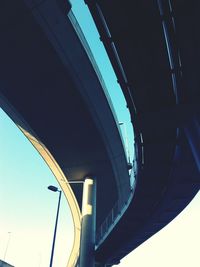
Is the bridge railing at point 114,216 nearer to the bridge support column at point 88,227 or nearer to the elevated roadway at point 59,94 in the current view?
the bridge support column at point 88,227

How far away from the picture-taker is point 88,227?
1959 cm

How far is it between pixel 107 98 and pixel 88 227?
949 cm

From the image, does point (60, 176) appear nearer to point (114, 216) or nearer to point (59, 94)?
point (114, 216)

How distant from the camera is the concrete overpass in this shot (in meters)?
8.18

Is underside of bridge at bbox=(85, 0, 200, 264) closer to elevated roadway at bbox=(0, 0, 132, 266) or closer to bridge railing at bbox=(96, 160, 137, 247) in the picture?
bridge railing at bbox=(96, 160, 137, 247)

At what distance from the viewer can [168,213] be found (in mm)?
20531

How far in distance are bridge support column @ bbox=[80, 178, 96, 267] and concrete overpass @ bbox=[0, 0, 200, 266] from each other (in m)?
1.14

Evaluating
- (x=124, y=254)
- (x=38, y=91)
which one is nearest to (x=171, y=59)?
(x=38, y=91)

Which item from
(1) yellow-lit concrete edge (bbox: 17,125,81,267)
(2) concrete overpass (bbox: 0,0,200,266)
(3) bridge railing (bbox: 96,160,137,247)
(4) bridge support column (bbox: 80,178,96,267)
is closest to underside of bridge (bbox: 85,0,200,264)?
(2) concrete overpass (bbox: 0,0,200,266)

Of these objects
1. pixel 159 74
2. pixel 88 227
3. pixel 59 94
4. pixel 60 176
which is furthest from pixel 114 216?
pixel 159 74

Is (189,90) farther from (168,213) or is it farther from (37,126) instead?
(168,213)

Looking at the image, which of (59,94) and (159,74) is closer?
(159,74)

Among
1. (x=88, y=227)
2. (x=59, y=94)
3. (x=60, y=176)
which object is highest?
(x=60, y=176)

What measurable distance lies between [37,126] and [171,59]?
10.8 metres
